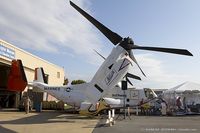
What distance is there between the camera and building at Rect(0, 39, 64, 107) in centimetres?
3375

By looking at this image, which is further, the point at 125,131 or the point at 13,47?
the point at 13,47

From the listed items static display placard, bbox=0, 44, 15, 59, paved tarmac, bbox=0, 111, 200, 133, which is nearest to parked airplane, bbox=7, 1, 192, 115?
paved tarmac, bbox=0, 111, 200, 133

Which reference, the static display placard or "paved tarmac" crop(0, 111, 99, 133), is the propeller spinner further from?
the static display placard

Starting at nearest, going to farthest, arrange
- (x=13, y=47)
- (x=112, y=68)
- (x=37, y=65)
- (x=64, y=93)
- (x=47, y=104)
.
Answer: (x=112, y=68), (x=64, y=93), (x=13, y=47), (x=47, y=104), (x=37, y=65)

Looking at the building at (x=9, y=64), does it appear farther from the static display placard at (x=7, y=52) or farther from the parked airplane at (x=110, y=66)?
the parked airplane at (x=110, y=66)

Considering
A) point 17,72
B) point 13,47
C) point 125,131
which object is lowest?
point 125,131

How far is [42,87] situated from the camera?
3256 cm

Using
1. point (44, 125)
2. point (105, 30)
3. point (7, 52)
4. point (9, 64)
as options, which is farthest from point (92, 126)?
point (9, 64)

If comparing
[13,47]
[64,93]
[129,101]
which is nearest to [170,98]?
[129,101]

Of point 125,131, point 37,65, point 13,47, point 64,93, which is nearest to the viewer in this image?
point 125,131

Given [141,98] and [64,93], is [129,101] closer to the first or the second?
[141,98]

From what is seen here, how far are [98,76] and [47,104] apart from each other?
53.4ft

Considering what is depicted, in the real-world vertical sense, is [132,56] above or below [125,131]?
above

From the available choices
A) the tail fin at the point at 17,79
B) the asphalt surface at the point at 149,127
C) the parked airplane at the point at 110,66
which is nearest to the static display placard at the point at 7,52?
the tail fin at the point at 17,79
